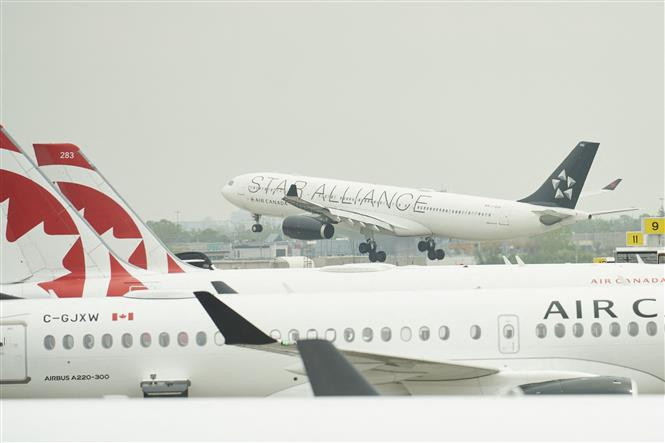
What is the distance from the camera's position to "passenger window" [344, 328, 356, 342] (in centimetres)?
1595

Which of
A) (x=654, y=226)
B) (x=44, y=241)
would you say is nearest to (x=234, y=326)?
(x=44, y=241)

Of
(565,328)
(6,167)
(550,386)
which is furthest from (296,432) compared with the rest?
(6,167)

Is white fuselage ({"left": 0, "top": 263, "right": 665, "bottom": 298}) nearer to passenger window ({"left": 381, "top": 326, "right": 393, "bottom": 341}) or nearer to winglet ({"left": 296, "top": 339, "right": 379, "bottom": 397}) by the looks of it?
passenger window ({"left": 381, "top": 326, "right": 393, "bottom": 341})

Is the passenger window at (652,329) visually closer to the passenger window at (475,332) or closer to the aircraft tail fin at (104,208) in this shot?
the passenger window at (475,332)

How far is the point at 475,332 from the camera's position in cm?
1582

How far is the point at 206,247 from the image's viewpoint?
98.6m

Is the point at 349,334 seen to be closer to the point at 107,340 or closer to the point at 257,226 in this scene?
the point at 107,340

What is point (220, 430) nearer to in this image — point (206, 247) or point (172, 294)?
point (172, 294)

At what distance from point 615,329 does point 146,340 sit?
7.09m

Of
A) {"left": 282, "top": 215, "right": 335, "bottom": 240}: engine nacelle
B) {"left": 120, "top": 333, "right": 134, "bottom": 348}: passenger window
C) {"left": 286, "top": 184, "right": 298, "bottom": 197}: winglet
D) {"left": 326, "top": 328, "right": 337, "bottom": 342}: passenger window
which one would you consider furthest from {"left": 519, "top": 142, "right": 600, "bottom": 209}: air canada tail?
{"left": 120, "top": 333, "right": 134, "bottom": 348}: passenger window

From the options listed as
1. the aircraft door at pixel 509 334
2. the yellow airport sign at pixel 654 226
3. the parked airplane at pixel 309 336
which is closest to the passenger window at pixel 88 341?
the parked airplane at pixel 309 336

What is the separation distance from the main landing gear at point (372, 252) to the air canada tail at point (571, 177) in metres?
12.1

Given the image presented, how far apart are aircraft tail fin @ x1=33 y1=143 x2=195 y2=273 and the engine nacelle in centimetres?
4252

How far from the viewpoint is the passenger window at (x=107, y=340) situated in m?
16.0
